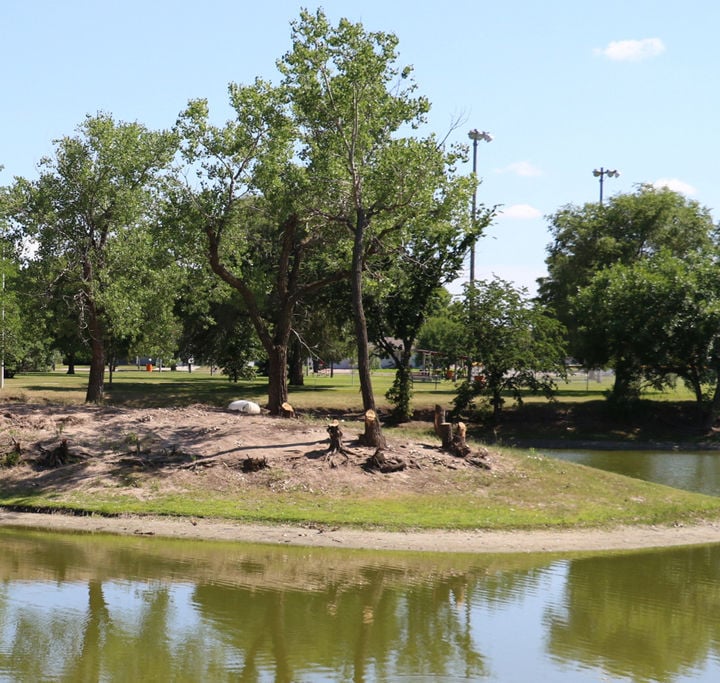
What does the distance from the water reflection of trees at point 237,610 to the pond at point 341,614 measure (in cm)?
4

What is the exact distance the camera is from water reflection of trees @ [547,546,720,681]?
1280 cm

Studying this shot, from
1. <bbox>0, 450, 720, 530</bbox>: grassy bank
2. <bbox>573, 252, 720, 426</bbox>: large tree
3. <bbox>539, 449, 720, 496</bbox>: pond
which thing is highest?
<bbox>573, 252, 720, 426</bbox>: large tree

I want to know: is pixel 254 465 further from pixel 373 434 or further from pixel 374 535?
pixel 374 535

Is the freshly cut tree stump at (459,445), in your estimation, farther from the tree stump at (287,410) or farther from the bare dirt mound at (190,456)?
the tree stump at (287,410)

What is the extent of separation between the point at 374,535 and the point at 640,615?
6.98m

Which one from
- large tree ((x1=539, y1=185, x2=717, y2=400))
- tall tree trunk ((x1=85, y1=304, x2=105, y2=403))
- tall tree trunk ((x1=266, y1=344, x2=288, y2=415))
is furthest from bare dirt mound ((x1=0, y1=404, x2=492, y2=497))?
large tree ((x1=539, y1=185, x2=717, y2=400))

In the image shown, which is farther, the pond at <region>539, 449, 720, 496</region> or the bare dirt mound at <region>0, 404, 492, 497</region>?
the pond at <region>539, 449, 720, 496</region>

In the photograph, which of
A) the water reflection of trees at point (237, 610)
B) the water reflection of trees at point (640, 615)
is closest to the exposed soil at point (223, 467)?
the water reflection of trees at point (237, 610)

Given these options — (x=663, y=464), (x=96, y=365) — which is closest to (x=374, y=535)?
(x=663, y=464)

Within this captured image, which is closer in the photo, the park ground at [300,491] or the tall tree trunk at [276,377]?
the park ground at [300,491]

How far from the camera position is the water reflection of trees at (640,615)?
42.0 feet

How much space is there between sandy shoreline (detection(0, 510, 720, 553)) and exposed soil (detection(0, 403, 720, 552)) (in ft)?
0.08

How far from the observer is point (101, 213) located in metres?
39.2

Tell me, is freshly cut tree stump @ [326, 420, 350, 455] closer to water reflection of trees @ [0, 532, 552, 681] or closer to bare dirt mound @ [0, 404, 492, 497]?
bare dirt mound @ [0, 404, 492, 497]
